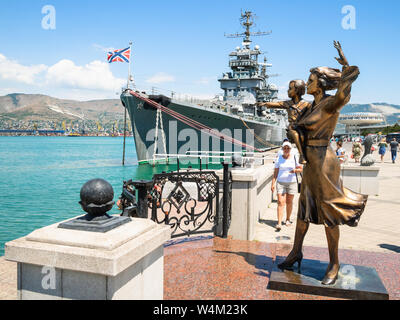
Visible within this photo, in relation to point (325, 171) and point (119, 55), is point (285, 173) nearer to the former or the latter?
point (325, 171)

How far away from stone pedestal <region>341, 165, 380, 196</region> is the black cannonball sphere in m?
10.7

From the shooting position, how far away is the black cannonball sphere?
7.53 ft

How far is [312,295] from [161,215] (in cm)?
440

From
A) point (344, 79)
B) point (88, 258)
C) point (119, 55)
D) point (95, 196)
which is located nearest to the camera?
point (88, 258)

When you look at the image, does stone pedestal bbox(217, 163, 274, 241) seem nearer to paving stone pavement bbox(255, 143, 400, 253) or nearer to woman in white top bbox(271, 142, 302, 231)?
paving stone pavement bbox(255, 143, 400, 253)

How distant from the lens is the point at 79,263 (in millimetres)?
2002

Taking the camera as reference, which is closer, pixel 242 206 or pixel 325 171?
pixel 325 171

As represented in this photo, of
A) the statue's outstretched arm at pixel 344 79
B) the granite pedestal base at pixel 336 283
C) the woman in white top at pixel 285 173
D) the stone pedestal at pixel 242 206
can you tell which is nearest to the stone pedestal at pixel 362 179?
the woman in white top at pixel 285 173

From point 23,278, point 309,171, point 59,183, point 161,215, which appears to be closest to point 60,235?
point 23,278

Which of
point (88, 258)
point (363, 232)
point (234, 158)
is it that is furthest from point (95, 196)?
point (363, 232)

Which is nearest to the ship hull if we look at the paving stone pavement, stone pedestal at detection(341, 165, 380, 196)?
stone pedestal at detection(341, 165, 380, 196)

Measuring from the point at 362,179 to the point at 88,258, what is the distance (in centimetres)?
1123

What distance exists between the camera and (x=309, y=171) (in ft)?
12.4
